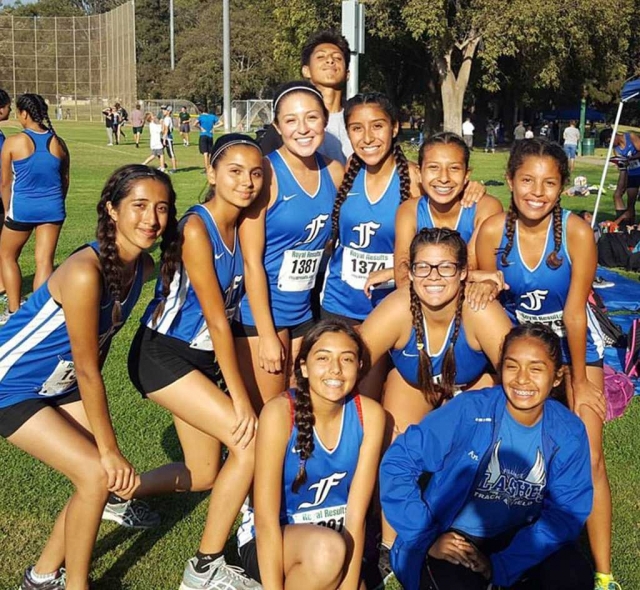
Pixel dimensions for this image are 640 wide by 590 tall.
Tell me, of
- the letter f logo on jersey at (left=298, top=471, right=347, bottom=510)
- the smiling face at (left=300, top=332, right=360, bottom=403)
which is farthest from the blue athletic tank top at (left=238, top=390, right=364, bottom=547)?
the smiling face at (left=300, top=332, right=360, bottom=403)

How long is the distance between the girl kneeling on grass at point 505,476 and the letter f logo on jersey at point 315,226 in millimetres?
1184

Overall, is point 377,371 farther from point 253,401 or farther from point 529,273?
point 529,273

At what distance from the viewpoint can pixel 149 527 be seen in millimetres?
3936

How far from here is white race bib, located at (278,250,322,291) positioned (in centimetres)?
391

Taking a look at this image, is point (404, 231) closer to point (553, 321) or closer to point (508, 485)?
point (553, 321)

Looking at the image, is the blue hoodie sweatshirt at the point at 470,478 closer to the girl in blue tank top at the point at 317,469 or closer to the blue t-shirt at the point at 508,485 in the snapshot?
the blue t-shirt at the point at 508,485

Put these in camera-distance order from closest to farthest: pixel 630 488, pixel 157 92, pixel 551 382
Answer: pixel 551 382, pixel 630 488, pixel 157 92

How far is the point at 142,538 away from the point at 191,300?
4.03 ft

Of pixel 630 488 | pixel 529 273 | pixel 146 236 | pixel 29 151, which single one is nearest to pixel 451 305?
pixel 529 273

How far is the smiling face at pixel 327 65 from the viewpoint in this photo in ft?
15.1

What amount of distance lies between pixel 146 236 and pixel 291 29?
35.9 metres

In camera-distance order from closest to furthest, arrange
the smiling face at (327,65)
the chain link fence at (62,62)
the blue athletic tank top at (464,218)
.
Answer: the blue athletic tank top at (464,218)
the smiling face at (327,65)
the chain link fence at (62,62)

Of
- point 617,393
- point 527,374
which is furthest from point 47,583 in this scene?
point 617,393

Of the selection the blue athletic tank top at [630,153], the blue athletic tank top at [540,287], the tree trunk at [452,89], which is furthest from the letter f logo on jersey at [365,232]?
the tree trunk at [452,89]
